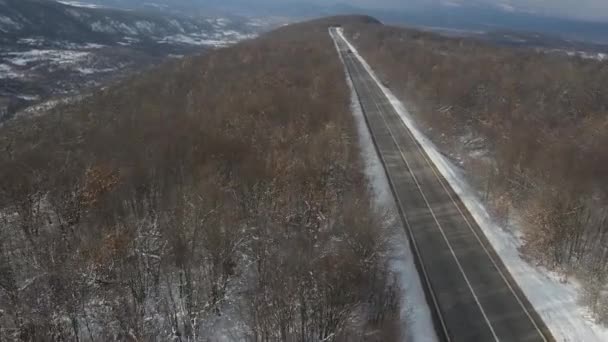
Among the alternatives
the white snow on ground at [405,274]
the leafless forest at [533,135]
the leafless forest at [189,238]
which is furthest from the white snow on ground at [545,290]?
the white snow on ground at [405,274]

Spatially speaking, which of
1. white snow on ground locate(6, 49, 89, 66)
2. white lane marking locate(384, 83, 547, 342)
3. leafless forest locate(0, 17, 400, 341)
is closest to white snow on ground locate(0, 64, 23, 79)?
white snow on ground locate(6, 49, 89, 66)

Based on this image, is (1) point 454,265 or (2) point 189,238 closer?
(2) point 189,238

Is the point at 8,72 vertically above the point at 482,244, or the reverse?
the point at 482,244

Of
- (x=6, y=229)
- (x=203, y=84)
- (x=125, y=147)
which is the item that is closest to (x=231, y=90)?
(x=203, y=84)

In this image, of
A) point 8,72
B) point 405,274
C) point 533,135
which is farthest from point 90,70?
point 405,274

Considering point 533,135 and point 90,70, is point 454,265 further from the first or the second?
point 90,70

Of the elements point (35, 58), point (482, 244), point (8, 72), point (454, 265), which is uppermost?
point (35, 58)

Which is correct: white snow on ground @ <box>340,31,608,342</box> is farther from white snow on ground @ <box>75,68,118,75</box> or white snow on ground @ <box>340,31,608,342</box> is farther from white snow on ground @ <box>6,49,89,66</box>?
white snow on ground @ <box>6,49,89,66</box>
